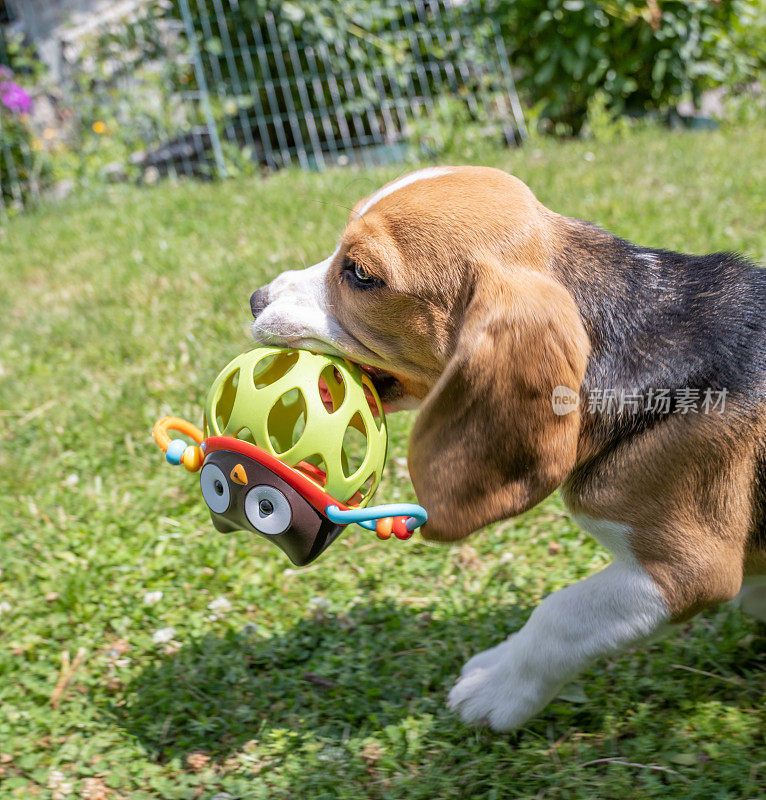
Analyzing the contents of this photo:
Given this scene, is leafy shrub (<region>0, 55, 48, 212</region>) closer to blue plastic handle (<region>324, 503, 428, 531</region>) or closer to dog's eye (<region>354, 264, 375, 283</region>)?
dog's eye (<region>354, 264, 375, 283</region>)

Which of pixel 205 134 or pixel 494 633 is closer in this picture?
pixel 494 633

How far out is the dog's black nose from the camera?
10.4 feet

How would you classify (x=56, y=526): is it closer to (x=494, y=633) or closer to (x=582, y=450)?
(x=494, y=633)

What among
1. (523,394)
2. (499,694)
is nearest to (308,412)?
(523,394)

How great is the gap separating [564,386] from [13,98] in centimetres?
913

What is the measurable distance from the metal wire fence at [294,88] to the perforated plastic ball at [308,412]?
7.09 m

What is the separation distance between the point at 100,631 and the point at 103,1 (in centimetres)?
1162

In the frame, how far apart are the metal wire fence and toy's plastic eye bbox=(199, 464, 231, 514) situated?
24.6ft

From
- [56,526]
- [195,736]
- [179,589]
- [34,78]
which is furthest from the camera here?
[34,78]

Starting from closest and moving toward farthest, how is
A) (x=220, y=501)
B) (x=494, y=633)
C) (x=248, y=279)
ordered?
(x=220, y=501), (x=494, y=633), (x=248, y=279)

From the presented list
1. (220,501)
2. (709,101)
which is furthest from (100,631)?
(709,101)

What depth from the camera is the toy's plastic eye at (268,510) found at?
258 cm

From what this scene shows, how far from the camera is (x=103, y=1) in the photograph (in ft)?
41.3

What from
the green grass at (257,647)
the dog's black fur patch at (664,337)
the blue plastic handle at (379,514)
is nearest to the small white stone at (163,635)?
the green grass at (257,647)
